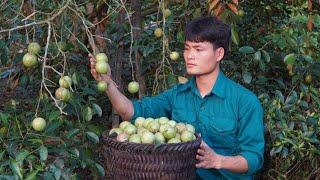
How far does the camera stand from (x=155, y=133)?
2.16m

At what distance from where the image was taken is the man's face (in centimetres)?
240

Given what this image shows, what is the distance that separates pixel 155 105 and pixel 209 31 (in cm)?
43

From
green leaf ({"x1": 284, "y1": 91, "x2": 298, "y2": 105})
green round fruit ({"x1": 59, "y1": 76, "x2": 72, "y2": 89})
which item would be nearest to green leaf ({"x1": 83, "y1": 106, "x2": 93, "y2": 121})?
green round fruit ({"x1": 59, "y1": 76, "x2": 72, "y2": 89})

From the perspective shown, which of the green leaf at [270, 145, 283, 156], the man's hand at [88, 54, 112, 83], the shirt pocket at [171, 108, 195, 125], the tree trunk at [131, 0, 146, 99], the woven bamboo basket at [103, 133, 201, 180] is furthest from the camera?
the tree trunk at [131, 0, 146, 99]

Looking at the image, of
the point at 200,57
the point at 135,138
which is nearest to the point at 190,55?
the point at 200,57

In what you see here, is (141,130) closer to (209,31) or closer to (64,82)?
(64,82)

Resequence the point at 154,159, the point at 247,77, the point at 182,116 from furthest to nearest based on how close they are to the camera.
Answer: the point at 247,77
the point at 182,116
the point at 154,159

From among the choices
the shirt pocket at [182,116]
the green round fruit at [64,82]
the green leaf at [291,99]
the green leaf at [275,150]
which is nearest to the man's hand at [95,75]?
the green round fruit at [64,82]

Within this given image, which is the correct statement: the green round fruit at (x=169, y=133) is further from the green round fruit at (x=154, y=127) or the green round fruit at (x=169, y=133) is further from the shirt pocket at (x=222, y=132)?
the shirt pocket at (x=222, y=132)

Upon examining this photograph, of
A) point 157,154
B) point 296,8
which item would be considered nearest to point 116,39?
point 296,8

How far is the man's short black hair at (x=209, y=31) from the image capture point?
2432 millimetres

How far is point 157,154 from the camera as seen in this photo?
2041mm

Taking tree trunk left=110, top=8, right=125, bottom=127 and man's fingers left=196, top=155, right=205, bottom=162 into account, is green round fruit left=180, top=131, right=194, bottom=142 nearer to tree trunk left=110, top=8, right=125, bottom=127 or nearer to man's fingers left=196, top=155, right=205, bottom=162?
man's fingers left=196, top=155, right=205, bottom=162

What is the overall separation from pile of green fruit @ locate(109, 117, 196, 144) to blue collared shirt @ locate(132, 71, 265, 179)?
0.26 metres
